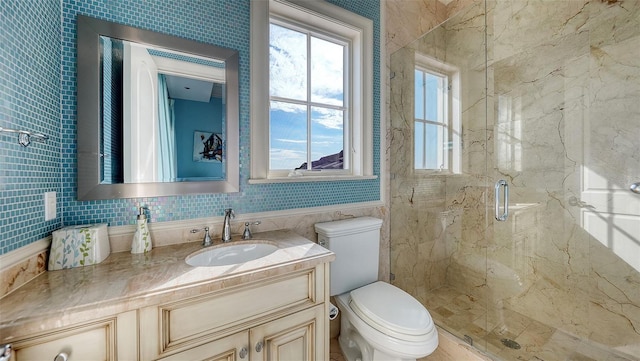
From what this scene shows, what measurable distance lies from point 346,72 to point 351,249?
49.9 inches

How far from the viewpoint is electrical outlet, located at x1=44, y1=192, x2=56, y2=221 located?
0.91 metres

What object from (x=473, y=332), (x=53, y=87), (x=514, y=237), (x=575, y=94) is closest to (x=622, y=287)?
(x=514, y=237)

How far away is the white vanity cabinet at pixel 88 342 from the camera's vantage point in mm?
607

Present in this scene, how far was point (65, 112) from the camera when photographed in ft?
3.32

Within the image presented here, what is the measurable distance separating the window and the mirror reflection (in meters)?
1.45

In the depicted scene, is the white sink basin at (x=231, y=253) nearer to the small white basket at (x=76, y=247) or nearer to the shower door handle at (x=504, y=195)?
the small white basket at (x=76, y=247)

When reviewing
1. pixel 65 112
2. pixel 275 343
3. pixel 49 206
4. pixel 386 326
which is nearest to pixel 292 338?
pixel 275 343

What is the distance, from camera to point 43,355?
621mm

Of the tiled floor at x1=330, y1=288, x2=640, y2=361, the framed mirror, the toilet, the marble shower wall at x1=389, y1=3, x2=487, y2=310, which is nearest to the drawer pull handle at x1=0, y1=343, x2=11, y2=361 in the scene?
the framed mirror

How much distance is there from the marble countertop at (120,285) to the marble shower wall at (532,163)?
50.9 inches

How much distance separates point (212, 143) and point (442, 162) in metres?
1.66

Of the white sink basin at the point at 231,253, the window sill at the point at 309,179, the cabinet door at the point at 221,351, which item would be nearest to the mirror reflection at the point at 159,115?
the window sill at the point at 309,179

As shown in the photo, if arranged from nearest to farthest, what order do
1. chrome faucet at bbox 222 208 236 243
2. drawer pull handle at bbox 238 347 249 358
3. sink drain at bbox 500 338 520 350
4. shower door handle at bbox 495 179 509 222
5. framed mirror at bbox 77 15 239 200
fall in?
drawer pull handle at bbox 238 347 249 358
framed mirror at bbox 77 15 239 200
chrome faucet at bbox 222 208 236 243
sink drain at bbox 500 338 520 350
shower door handle at bbox 495 179 509 222

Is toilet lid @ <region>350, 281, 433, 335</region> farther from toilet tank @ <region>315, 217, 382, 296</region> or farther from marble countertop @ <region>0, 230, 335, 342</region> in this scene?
marble countertop @ <region>0, 230, 335, 342</region>
